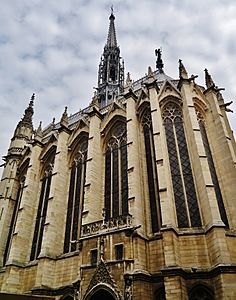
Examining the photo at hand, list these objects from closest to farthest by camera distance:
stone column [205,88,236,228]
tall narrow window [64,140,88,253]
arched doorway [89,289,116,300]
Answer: arched doorway [89,289,116,300], stone column [205,88,236,228], tall narrow window [64,140,88,253]

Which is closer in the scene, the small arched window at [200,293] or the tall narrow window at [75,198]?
the small arched window at [200,293]

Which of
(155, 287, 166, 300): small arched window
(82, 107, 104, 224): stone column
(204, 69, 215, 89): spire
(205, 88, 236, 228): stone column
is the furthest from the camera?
(204, 69, 215, 89): spire

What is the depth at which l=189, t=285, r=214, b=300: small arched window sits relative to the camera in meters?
11.7

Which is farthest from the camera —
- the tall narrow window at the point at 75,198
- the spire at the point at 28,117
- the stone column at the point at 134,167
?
the spire at the point at 28,117

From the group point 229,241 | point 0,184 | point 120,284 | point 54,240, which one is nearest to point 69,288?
point 54,240

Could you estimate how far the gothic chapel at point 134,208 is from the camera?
12.1 meters

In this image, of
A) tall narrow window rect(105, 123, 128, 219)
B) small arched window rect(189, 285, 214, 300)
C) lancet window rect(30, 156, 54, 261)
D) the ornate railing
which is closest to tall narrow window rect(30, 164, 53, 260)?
lancet window rect(30, 156, 54, 261)

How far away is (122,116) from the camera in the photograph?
19.8 meters

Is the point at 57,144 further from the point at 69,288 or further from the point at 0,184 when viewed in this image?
the point at 69,288

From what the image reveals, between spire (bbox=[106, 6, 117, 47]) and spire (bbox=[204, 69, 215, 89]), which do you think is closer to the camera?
spire (bbox=[204, 69, 215, 89])

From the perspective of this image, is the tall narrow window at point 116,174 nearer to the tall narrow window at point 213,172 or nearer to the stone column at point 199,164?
the stone column at point 199,164

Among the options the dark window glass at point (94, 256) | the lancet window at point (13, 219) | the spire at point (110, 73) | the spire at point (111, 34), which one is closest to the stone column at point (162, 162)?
the dark window glass at point (94, 256)

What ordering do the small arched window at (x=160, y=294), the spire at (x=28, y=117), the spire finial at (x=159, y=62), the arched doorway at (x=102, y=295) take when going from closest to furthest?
1. the small arched window at (x=160, y=294)
2. the arched doorway at (x=102, y=295)
3. the spire finial at (x=159, y=62)
4. the spire at (x=28, y=117)

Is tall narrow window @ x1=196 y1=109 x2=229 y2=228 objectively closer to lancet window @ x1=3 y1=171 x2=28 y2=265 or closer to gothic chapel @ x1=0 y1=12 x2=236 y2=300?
gothic chapel @ x1=0 y1=12 x2=236 y2=300
